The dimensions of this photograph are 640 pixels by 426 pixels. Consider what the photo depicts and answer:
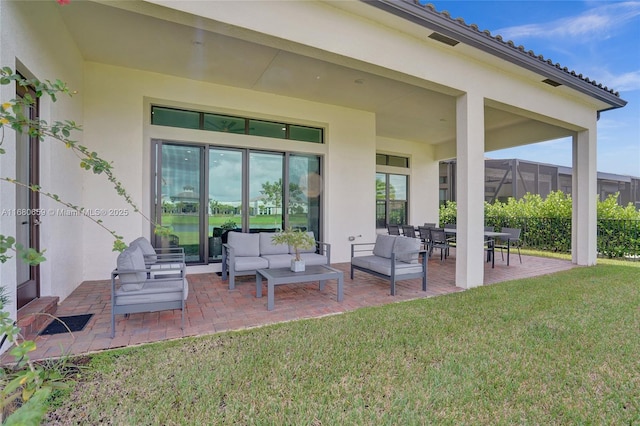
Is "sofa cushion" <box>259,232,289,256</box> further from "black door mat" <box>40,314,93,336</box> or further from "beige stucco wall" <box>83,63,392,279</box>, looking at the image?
"black door mat" <box>40,314,93,336</box>

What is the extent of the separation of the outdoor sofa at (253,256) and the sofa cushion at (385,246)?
0.95 metres

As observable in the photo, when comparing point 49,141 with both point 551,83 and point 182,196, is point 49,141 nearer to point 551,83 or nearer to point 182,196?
point 182,196

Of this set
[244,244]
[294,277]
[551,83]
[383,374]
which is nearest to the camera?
[383,374]

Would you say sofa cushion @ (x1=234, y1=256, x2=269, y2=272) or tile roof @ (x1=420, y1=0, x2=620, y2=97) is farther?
sofa cushion @ (x1=234, y1=256, x2=269, y2=272)

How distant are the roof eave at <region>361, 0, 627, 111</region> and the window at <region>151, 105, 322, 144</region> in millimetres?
3733

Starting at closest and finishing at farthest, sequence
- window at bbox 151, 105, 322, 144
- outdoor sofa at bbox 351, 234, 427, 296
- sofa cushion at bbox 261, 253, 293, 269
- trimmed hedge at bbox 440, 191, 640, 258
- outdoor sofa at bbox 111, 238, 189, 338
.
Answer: outdoor sofa at bbox 111, 238, 189, 338, outdoor sofa at bbox 351, 234, 427, 296, sofa cushion at bbox 261, 253, 293, 269, window at bbox 151, 105, 322, 144, trimmed hedge at bbox 440, 191, 640, 258

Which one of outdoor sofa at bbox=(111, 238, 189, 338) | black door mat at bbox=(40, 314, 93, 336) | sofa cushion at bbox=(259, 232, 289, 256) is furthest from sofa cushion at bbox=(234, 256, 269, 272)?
black door mat at bbox=(40, 314, 93, 336)

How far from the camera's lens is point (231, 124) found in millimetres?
6711

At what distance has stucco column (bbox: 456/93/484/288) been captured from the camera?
5316mm

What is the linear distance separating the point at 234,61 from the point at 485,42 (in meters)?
4.04

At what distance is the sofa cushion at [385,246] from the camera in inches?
223

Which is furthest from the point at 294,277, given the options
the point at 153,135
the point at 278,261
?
the point at 153,135

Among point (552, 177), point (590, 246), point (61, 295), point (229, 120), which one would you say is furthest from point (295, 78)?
point (552, 177)

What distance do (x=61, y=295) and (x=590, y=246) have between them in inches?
422
